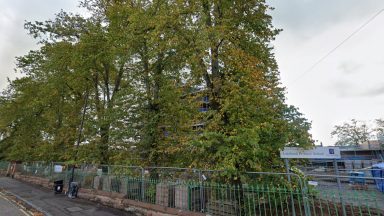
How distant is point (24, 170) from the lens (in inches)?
1041

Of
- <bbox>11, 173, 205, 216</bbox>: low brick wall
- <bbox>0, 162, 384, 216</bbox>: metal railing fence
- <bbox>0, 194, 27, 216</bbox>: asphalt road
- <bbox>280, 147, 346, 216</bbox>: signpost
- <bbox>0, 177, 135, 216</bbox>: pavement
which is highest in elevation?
<bbox>280, 147, 346, 216</bbox>: signpost

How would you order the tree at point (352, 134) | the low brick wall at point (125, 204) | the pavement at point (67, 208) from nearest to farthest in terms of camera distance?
the low brick wall at point (125, 204), the pavement at point (67, 208), the tree at point (352, 134)

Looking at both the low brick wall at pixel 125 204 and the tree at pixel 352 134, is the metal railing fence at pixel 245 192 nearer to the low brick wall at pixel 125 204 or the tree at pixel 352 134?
the low brick wall at pixel 125 204

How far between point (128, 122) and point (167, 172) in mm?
4656

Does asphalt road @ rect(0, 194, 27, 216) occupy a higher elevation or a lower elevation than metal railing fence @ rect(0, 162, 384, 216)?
lower

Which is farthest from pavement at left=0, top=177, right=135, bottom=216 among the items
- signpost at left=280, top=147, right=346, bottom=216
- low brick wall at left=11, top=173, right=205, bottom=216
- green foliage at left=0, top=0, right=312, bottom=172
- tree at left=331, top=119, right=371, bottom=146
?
tree at left=331, top=119, right=371, bottom=146

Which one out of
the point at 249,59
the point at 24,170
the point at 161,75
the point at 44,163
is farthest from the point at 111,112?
the point at 24,170

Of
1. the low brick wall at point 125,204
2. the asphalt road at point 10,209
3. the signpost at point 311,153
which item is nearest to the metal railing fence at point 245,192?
the low brick wall at point 125,204

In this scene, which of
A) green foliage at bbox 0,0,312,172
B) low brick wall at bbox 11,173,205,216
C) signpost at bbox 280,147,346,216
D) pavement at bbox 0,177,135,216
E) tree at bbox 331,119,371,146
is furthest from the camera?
tree at bbox 331,119,371,146

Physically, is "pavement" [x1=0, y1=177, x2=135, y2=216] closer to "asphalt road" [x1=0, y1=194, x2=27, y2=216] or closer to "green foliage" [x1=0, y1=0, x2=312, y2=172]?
"asphalt road" [x1=0, y1=194, x2=27, y2=216]

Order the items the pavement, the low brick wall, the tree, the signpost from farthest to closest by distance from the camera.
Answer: the tree
the pavement
the low brick wall
the signpost

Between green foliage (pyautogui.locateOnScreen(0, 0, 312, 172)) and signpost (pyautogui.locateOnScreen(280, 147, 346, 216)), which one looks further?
green foliage (pyautogui.locateOnScreen(0, 0, 312, 172))

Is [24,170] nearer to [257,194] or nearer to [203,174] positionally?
[203,174]

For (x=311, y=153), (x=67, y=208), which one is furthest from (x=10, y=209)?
(x=311, y=153)
